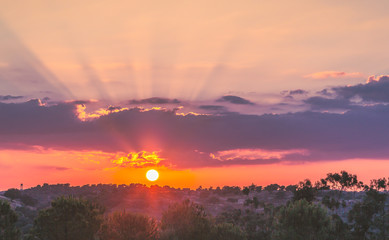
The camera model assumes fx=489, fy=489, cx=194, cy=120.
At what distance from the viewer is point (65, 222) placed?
62625 millimetres

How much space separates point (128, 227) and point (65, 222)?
10.9 metres

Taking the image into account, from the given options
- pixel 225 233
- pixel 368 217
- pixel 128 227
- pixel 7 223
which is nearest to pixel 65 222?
pixel 7 223

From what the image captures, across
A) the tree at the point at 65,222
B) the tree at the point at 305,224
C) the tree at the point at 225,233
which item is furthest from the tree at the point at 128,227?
the tree at the point at 305,224

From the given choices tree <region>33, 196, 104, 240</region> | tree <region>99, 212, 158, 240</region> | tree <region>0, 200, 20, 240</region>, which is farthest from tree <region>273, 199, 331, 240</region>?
tree <region>0, 200, 20, 240</region>

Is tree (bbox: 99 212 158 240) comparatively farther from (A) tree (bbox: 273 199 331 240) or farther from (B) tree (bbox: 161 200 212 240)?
(A) tree (bbox: 273 199 331 240)

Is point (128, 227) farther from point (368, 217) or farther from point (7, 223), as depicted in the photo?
point (368, 217)

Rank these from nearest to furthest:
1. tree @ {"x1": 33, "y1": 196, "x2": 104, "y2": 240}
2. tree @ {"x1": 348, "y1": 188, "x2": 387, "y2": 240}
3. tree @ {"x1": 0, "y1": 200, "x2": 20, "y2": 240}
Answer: tree @ {"x1": 0, "y1": 200, "x2": 20, "y2": 240}
tree @ {"x1": 33, "y1": 196, "x2": 104, "y2": 240}
tree @ {"x1": 348, "y1": 188, "x2": 387, "y2": 240}

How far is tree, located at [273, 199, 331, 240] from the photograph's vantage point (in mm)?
77250

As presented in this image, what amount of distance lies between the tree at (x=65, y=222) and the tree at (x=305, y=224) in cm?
3106

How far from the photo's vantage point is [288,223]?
259ft

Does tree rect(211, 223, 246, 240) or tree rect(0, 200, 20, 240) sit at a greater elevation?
tree rect(0, 200, 20, 240)

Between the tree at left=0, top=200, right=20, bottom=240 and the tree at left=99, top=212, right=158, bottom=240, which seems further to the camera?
the tree at left=99, top=212, right=158, bottom=240

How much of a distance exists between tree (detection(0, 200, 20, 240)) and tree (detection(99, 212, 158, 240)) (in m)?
13.7

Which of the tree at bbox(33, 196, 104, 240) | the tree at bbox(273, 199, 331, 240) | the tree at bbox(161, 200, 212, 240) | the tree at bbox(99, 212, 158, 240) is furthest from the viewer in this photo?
the tree at bbox(161, 200, 212, 240)
